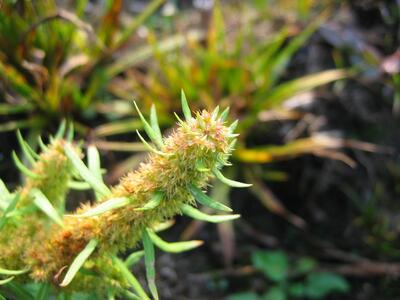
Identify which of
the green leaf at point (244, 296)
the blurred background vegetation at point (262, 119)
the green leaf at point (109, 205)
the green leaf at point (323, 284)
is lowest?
the green leaf at point (109, 205)

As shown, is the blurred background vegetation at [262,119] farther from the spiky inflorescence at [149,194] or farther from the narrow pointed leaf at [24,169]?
the spiky inflorescence at [149,194]

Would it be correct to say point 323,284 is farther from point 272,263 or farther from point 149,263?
point 149,263

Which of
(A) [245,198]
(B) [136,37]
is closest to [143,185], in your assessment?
(A) [245,198]

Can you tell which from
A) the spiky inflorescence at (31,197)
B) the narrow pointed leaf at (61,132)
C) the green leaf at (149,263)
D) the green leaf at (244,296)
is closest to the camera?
the green leaf at (149,263)

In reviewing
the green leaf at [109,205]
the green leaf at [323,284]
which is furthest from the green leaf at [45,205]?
the green leaf at [323,284]

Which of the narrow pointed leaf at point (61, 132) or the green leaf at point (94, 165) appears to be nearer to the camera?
the green leaf at point (94, 165)

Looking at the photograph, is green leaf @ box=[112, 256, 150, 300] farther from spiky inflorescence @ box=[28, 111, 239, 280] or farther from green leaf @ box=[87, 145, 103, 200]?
green leaf @ box=[87, 145, 103, 200]

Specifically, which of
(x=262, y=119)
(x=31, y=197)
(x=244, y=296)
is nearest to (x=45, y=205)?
(x=31, y=197)
